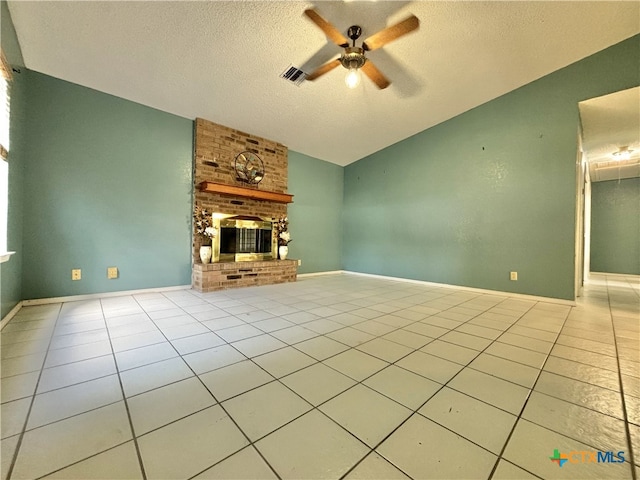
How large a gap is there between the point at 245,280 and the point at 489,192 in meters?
4.22

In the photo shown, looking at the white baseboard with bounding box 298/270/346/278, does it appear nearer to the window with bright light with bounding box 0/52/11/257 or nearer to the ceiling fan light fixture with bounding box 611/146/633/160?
the window with bright light with bounding box 0/52/11/257

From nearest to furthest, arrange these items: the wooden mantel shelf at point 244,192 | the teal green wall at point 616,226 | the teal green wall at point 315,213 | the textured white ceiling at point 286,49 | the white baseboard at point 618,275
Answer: the textured white ceiling at point 286,49, the wooden mantel shelf at point 244,192, the teal green wall at point 315,213, the white baseboard at point 618,275, the teal green wall at point 616,226

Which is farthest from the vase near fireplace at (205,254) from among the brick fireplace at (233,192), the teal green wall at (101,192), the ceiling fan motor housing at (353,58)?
the ceiling fan motor housing at (353,58)

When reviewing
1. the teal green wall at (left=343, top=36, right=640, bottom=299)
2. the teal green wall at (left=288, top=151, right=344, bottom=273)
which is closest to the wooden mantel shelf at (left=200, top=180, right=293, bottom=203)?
the teal green wall at (left=288, top=151, right=344, bottom=273)

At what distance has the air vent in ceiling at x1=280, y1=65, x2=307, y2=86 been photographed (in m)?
3.05

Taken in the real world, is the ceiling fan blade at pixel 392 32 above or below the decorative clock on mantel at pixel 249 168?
above

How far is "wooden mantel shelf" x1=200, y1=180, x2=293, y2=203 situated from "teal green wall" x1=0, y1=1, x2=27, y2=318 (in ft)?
6.05

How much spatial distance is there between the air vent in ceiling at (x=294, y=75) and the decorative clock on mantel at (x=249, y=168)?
5.43 feet

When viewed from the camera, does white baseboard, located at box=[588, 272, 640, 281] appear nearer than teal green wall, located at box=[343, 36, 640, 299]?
No

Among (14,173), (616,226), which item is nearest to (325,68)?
(14,173)

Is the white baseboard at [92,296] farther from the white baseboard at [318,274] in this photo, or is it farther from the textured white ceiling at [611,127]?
the textured white ceiling at [611,127]

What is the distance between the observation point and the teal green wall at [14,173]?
7.11ft

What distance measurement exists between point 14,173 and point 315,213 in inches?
171

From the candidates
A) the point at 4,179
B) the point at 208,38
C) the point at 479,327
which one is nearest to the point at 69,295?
the point at 4,179
